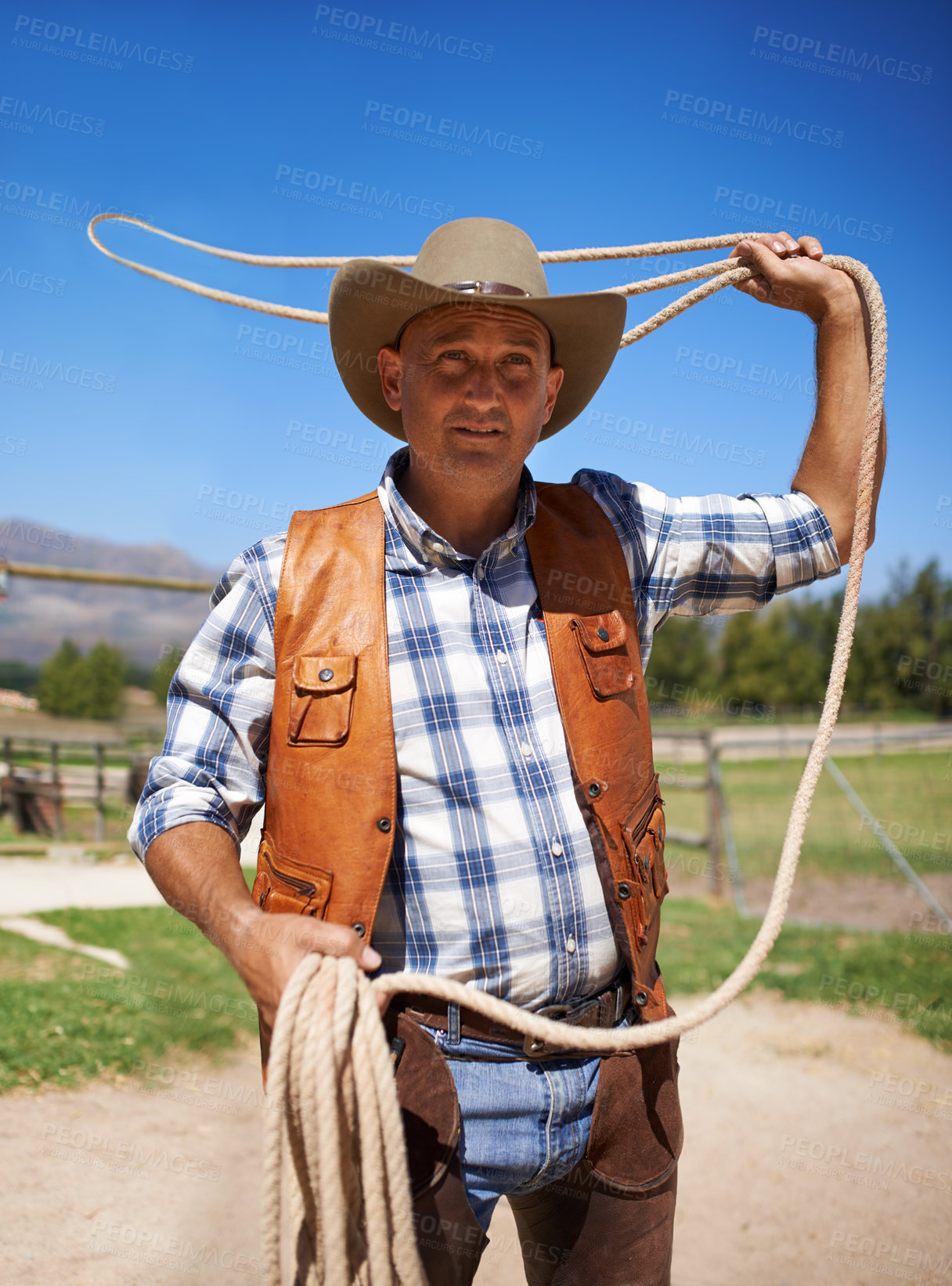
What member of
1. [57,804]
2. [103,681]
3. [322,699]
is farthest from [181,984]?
[103,681]

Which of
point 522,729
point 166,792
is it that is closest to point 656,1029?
point 522,729

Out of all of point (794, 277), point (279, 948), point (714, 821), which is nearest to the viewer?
point (279, 948)

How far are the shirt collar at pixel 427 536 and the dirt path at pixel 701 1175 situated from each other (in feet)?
8.83

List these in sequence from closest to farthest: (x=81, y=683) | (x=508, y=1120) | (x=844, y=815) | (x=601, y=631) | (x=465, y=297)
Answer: (x=508, y=1120) < (x=465, y=297) < (x=601, y=631) < (x=844, y=815) < (x=81, y=683)

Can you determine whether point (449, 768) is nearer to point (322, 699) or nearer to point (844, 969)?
point (322, 699)

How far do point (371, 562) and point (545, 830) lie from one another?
24.3 inches

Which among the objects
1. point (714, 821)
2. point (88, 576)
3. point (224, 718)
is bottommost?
point (714, 821)

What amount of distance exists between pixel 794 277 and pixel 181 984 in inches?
→ 203

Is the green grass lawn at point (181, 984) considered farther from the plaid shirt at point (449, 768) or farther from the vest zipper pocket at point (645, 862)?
the vest zipper pocket at point (645, 862)

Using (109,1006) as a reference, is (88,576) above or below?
above

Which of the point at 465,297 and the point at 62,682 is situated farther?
the point at 62,682

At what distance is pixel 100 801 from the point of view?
11.8m

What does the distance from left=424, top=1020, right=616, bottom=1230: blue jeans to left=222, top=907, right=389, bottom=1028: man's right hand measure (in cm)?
32

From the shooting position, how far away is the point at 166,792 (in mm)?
1494
